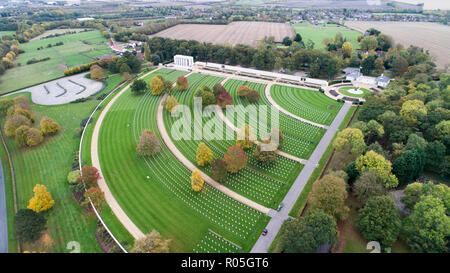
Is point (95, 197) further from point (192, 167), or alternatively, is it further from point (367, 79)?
point (367, 79)

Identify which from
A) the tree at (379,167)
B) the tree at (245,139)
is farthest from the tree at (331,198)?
the tree at (245,139)

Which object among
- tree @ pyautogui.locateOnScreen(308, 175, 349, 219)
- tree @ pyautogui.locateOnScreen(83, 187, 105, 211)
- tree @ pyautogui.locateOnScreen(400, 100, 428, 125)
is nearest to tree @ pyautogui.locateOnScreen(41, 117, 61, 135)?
tree @ pyautogui.locateOnScreen(83, 187, 105, 211)

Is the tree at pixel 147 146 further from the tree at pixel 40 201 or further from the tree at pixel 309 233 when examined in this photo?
the tree at pixel 309 233

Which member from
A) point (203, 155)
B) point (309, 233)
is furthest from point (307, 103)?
point (309, 233)

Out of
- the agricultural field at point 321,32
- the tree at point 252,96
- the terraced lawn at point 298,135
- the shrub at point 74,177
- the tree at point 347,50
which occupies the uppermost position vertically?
the agricultural field at point 321,32

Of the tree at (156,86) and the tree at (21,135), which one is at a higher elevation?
the tree at (156,86)

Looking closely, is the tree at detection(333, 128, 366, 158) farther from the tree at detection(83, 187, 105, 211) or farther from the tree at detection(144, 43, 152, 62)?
the tree at detection(144, 43, 152, 62)
